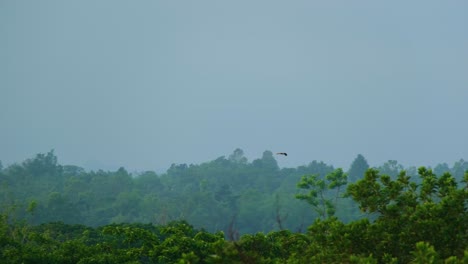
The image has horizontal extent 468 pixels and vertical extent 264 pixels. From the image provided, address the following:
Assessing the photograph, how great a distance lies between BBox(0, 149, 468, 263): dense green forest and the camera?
36.2ft

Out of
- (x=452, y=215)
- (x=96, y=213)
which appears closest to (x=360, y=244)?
(x=452, y=215)

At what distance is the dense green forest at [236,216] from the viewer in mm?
11047

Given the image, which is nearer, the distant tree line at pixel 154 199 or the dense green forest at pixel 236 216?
the dense green forest at pixel 236 216

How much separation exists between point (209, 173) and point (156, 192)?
63.1 ft

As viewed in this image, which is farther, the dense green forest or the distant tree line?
the distant tree line

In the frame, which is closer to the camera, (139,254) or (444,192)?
(444,192)

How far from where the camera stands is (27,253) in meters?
18.1

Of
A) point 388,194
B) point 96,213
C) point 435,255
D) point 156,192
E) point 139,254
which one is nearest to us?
point 435,255

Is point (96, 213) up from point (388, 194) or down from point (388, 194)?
up

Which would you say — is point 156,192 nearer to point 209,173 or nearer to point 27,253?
point 209,173

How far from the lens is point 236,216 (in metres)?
40.2

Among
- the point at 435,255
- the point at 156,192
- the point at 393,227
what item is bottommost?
the point at 435,255

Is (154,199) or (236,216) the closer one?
(236,216)

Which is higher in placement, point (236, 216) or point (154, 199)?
point (154, 199)
